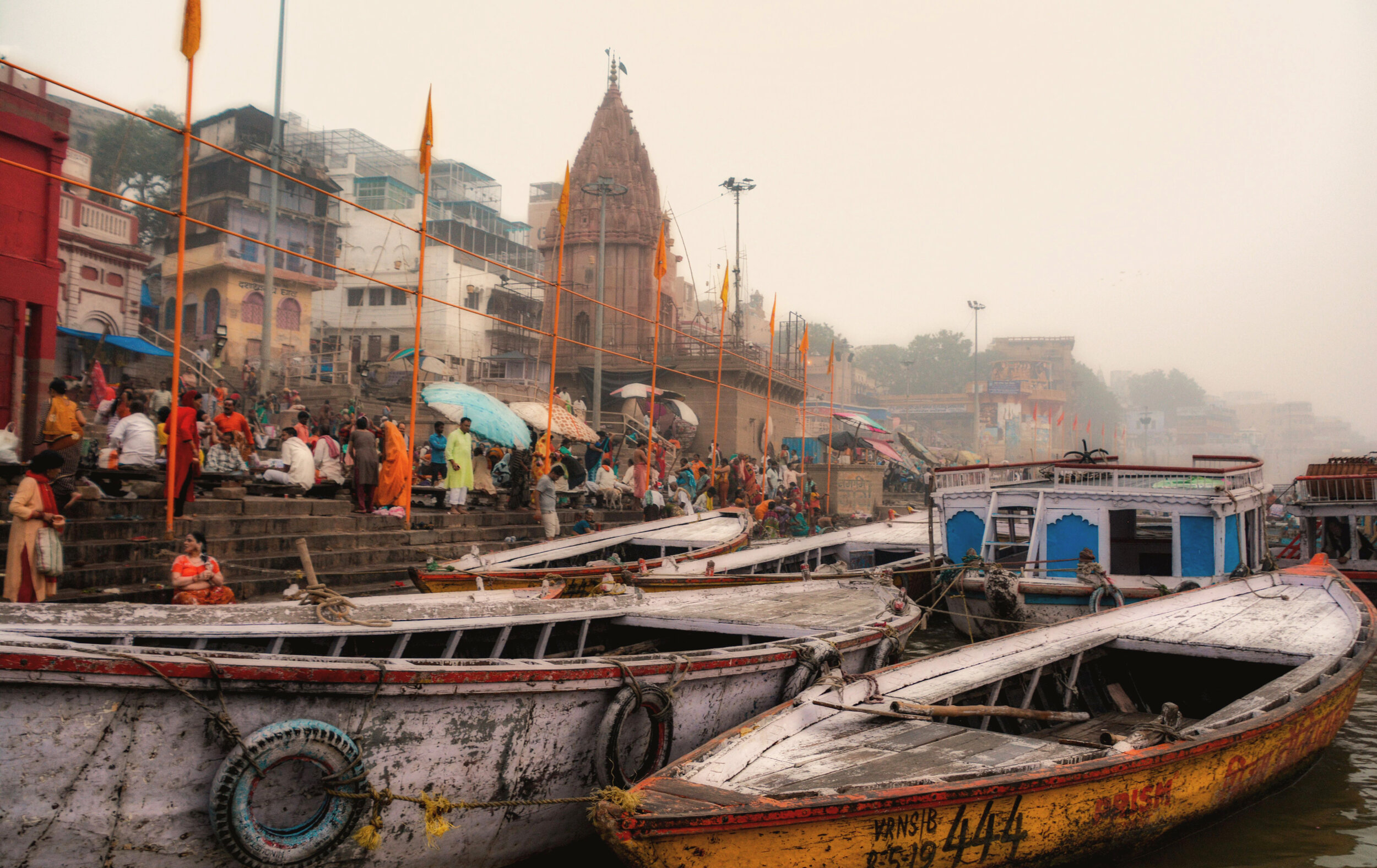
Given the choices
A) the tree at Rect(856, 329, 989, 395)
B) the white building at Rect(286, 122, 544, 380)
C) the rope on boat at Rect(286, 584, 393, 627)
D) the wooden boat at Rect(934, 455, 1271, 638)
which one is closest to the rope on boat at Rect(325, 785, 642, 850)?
the rope on boat at Rect(286, 584, 393, 627)

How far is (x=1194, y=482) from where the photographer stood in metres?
9.98

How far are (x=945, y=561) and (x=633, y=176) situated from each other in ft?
79.1

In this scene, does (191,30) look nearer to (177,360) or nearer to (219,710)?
(177,360)

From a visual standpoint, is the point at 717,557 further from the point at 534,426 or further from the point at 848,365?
the point at 848,365

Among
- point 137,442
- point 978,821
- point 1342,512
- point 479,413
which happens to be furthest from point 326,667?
point 1342,512

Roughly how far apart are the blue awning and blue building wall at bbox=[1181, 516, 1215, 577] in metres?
20.3

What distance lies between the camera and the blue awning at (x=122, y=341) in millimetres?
18312

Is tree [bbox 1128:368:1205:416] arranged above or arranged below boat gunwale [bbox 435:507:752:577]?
above

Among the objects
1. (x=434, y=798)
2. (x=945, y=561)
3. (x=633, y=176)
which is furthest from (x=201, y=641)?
(x=633, y=176)

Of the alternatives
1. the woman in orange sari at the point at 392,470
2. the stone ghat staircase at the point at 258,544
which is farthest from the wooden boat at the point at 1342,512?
the woman in orange sari at the point at 392,470

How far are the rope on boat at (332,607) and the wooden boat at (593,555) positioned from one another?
2.30 meters

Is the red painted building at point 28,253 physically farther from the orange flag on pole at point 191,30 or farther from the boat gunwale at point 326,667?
the boat gunwale at point 326,667

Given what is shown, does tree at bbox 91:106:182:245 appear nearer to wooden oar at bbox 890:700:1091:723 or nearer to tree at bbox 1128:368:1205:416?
wooden oar at bbox 890:700:1091:723

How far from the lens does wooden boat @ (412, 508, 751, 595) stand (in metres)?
8.01
